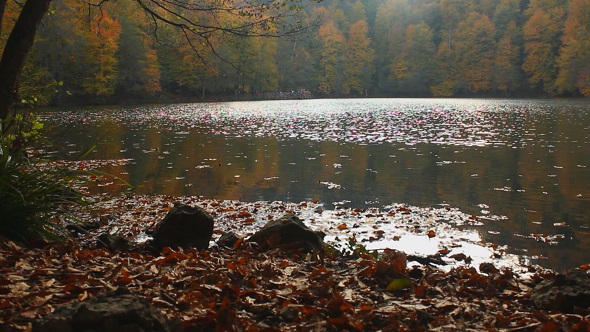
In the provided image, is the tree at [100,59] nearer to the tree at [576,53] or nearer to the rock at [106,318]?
the rock at [106,318]

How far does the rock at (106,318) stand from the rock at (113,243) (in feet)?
9.24

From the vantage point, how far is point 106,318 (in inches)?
90.3

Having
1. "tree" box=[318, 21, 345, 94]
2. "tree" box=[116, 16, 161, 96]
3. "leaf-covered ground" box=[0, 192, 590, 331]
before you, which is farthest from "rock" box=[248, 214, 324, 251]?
"tree" box=[318, 21, 345, 94]

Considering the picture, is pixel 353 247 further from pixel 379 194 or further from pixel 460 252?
pixel 379 194

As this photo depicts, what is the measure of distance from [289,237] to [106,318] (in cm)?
304

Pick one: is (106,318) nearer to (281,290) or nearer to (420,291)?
(281,290)

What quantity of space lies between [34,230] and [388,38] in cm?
8884

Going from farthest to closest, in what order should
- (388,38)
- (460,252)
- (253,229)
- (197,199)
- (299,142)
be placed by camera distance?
(388,38) < (299,142) < (197,199) < (253,229) < (460,252)

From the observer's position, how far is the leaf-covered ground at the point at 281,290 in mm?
2934

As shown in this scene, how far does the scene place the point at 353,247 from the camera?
5.54 m

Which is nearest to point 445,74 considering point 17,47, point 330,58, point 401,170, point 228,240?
point 330,58

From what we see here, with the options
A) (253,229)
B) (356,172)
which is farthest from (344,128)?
(253,229)

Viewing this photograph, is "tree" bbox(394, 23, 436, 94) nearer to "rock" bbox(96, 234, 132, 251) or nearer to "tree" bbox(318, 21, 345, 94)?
"tree" bbox(318, 21, 345, 94)

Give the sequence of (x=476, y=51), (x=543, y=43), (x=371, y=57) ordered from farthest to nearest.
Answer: (x=371, y=57) < (x=476, y=51) < (x=543, y=43)
